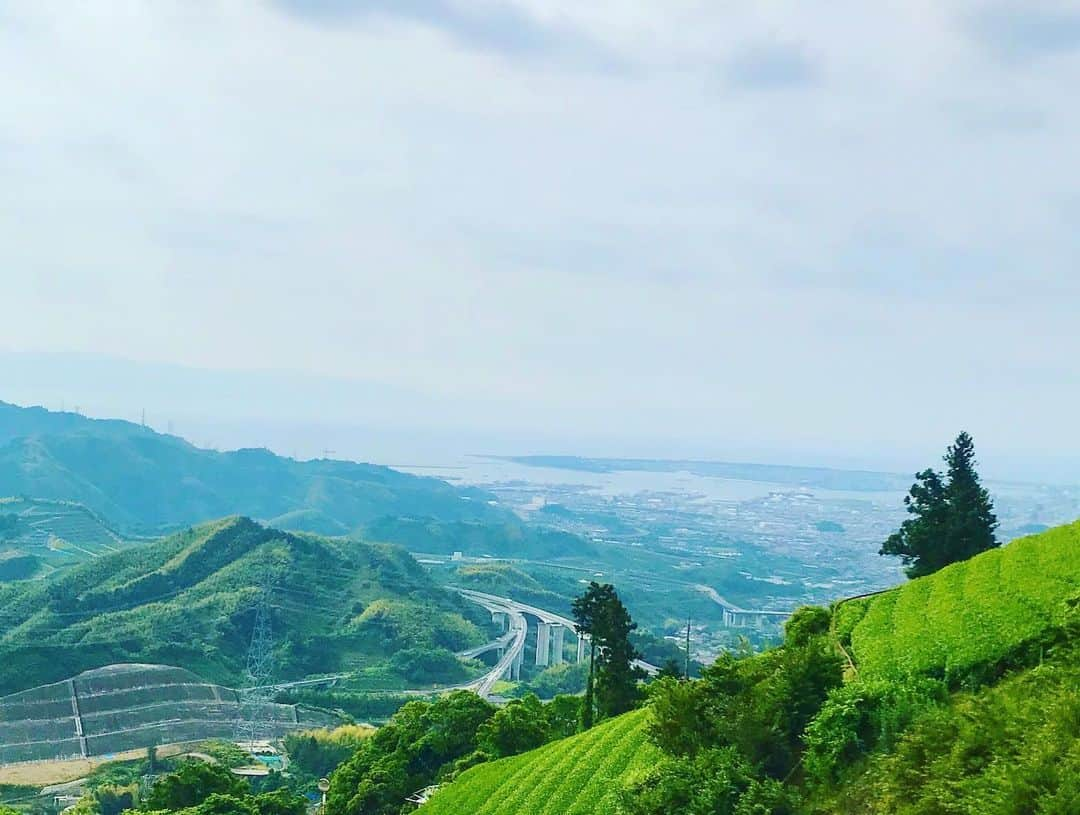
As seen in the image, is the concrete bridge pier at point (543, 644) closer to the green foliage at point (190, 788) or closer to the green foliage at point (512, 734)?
the green foliage at point (190, 788)

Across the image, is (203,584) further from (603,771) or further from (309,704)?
(603,771)

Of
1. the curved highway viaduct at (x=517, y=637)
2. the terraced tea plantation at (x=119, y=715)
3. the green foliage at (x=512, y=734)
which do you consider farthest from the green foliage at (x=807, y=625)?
the curved highway viaduct at (x=517, y=637)

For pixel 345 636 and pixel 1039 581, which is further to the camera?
pixel 345 636

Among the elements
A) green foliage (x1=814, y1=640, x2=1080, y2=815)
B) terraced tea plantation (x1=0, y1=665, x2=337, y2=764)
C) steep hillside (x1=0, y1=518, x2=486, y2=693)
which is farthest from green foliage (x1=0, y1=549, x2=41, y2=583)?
green foliage (x1=814, y1=640, x2=1080, y2=815)

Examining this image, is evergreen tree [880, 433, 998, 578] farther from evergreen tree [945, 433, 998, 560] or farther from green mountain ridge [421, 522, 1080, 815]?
green mountain ridge [421, 522, 1080, 815]

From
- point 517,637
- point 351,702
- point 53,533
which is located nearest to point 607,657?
point 351,702

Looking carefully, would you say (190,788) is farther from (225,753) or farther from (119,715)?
(119,715)

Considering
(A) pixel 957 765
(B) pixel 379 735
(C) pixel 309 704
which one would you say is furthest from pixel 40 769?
(A) pixel 957 765

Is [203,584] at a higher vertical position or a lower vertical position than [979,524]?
lower
